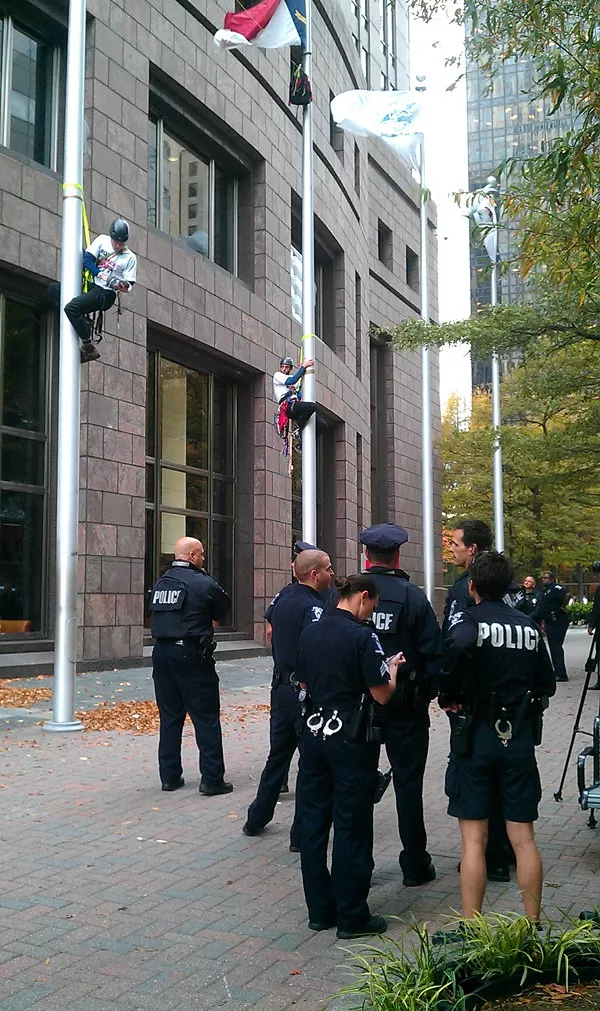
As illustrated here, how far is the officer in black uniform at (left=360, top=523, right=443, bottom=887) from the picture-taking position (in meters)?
5.68

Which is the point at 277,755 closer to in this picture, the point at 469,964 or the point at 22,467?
the point at 469,964

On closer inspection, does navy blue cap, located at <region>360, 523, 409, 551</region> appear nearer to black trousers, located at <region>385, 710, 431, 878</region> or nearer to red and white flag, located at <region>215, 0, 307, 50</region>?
black trousers, located at <region>385, 710, 431, 878</region>

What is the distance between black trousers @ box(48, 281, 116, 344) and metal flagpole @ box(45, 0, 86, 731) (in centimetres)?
11

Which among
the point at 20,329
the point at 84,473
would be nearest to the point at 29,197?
the point at 20,329

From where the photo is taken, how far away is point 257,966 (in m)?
4.43

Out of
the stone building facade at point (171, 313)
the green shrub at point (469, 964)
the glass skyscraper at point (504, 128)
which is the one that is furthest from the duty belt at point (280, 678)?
the stone building facade at point (171, 313)

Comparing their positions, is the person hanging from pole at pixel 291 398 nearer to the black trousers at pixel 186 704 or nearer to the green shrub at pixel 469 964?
the black trousers at pixel 186 704

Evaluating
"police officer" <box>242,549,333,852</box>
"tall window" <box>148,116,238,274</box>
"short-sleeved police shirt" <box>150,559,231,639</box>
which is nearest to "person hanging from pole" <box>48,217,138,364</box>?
"short-sleeved police shirt" <box>150,559,231,639</box>

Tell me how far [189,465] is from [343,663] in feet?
55.6

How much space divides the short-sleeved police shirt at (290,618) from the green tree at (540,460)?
1172cm

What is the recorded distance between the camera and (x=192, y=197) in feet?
72.2

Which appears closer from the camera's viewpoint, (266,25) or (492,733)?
(492,733)

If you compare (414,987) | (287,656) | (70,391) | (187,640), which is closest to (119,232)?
(70,391)

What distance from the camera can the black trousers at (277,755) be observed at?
6.75 m
